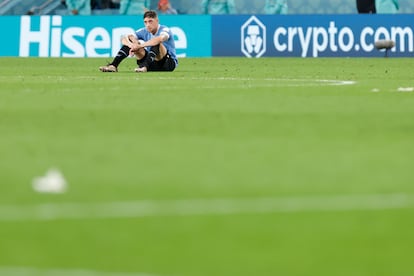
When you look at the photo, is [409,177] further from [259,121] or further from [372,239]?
[259,121]

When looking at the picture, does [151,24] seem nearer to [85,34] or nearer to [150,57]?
[150,57]

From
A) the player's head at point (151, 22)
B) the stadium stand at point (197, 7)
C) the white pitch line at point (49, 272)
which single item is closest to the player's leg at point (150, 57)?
the player's head at point (151, 22)

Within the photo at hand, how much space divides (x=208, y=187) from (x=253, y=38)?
90.0 feet

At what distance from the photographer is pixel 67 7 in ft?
126

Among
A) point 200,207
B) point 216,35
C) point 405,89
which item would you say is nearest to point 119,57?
point 405,89

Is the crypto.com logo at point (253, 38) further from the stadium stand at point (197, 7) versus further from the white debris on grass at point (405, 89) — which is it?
the white debris on grass at point (405, 89)

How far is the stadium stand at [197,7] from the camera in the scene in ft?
122

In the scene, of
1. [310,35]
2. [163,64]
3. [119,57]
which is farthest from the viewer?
[310,35]

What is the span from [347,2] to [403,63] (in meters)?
9.08

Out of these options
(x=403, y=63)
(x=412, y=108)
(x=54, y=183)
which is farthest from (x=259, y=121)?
(x=403, y=63)

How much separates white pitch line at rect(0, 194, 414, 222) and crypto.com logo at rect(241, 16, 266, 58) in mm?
27356

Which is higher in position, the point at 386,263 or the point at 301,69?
the point at 386,263

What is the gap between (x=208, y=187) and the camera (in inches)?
287

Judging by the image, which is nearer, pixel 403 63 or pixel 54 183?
pixel 54 183
